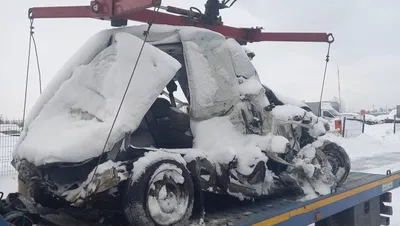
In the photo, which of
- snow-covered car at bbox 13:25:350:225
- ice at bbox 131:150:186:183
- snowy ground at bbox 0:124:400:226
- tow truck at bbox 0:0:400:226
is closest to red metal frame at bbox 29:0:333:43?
tow truck at bbox 0:0:400:226

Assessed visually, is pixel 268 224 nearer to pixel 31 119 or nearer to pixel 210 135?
pixel 210 135

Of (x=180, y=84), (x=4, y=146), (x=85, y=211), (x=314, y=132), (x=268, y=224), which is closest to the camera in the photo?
(x=85, y=211)

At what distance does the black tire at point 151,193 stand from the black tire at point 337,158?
2.37 metres

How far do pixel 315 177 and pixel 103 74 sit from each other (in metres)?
2.52

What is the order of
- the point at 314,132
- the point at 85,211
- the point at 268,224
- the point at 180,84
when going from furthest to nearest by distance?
the point at 314,132 < the point at 180,84 < the point at 268,224 < the point at 85,211

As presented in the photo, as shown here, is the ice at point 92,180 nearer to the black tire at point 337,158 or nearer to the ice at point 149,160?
the ice at point 149,160

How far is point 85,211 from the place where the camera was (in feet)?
11.8

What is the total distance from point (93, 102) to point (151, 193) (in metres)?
0.92

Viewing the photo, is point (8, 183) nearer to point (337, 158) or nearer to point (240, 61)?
point (240, 61)

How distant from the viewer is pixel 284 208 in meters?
4.25

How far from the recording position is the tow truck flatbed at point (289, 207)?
389 centimetres

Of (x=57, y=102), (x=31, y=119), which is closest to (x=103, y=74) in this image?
(x=57, y=102)

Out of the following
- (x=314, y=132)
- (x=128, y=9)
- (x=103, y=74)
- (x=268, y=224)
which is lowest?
(x=268, y=224)

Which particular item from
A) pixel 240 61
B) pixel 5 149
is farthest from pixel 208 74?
pixel 5 149
